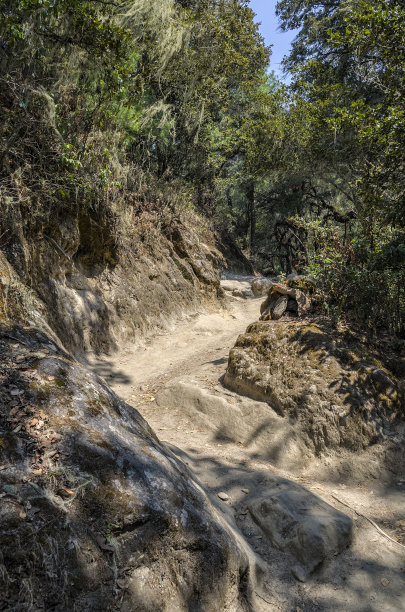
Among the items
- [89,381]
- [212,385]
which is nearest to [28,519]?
[89,381]

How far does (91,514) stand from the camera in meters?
1.77

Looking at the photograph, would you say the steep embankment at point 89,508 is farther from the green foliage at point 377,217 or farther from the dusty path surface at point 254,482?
the green foliage at point 377,217

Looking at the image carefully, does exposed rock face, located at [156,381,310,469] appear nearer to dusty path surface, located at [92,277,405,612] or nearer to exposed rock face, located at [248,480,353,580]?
dusty path surface, located at [92,277,405,612]

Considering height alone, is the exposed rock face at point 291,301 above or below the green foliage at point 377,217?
below

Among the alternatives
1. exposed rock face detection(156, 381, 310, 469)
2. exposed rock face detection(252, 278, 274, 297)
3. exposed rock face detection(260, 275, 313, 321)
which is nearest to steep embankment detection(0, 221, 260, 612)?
exposed rock face detection(156, 381, 310, 469)

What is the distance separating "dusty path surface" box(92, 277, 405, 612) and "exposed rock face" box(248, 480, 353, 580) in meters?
0.07

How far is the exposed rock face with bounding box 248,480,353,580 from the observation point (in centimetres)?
296

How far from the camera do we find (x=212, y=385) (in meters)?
5.88

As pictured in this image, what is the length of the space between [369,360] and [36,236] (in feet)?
19.4

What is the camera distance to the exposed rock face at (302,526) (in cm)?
296

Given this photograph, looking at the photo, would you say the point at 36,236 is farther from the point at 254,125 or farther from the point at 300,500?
the point at 254,125

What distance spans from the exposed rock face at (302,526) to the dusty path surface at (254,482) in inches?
2.9

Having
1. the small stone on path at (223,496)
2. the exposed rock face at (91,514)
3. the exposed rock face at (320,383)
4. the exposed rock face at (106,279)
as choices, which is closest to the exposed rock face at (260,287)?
the exposed rock face at (106,279)

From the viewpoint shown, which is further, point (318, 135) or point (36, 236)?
point (318, 135)
